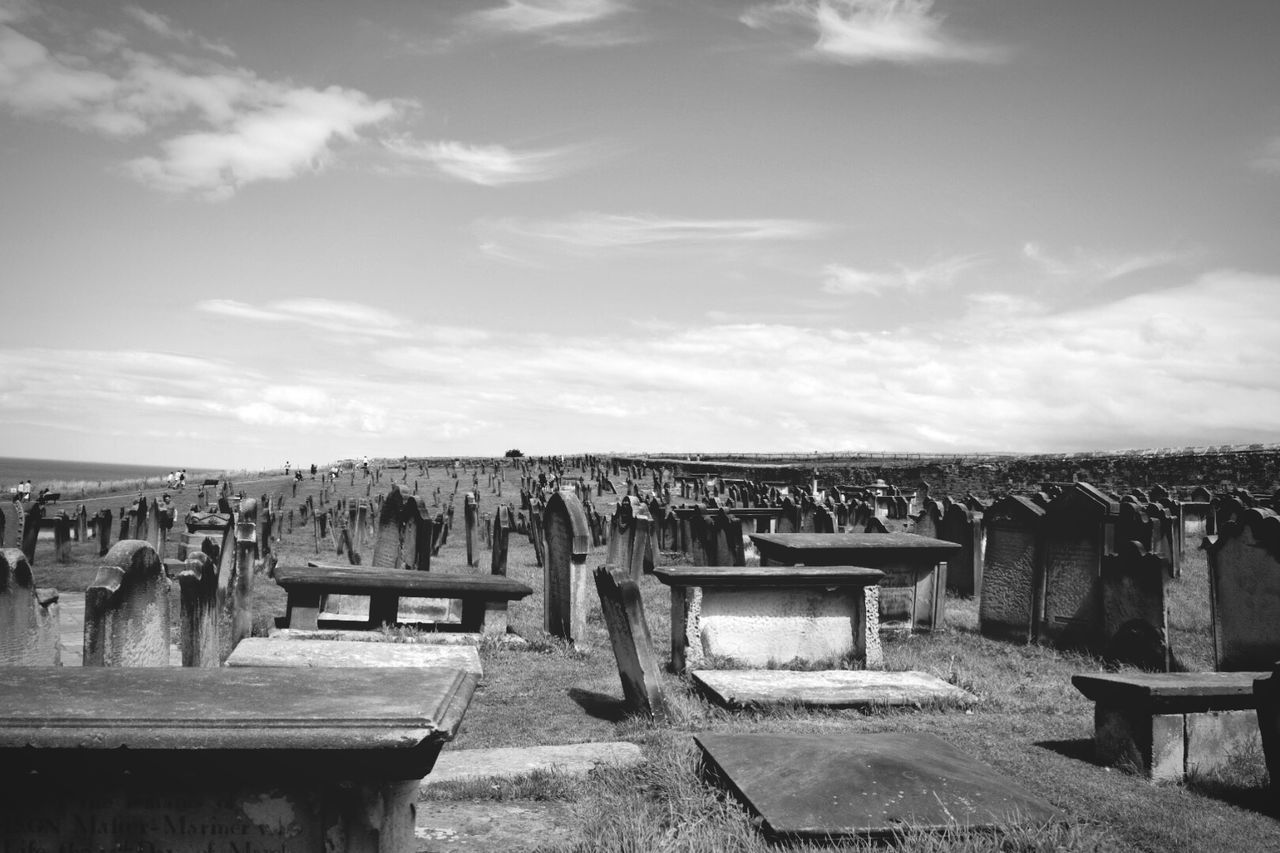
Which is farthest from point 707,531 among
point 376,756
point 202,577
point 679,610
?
point 376,756

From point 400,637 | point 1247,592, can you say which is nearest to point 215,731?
point 400,637

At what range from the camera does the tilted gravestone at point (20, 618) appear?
5.08 m

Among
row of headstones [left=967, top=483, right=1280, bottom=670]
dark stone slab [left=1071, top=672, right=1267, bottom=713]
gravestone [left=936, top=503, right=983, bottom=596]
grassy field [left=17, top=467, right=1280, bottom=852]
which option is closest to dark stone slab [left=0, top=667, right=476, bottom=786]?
grassy field [left=17, top=467, right=1280, bottom=852]

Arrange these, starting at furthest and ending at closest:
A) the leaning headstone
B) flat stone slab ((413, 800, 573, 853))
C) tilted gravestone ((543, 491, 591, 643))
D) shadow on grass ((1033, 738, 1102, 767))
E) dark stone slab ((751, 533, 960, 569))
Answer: dark stone slab ((751, 533, 960, 569))
tilted gravestone ((543, 491, 591, 643))
the leaning headstone
shadow on grass ((1033, 738, 1102, 767))
flat stone slab ((413, 800, 573, 853))

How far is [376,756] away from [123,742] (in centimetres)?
71

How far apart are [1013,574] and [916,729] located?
439 cm

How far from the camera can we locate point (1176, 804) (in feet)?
15.9

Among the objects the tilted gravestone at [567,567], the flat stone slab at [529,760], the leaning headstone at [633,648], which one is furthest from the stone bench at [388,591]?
the flat stone slab at [529,760]

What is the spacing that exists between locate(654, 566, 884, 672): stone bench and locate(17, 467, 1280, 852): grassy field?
465 millimetres

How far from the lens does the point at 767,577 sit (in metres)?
8.66

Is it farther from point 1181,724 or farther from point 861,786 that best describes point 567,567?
point 1181,724

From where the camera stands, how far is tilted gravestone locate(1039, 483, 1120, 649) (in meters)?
9.20

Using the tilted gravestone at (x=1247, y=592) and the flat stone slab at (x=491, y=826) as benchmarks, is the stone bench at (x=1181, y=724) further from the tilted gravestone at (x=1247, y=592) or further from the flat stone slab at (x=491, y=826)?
the flat stone slab at (x=491, y=826)

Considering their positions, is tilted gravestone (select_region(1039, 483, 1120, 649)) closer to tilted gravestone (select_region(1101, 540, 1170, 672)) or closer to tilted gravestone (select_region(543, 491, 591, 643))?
tilted gravestone (select_region(1101, 540, 1170, 672))
